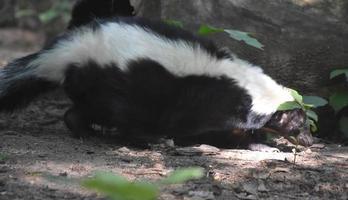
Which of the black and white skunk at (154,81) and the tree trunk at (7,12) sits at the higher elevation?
the black and white skunk at (154,81)

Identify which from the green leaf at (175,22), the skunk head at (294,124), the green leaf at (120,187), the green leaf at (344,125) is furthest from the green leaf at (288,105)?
the green leaf at (120,187)

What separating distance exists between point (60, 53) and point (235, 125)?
1.67m

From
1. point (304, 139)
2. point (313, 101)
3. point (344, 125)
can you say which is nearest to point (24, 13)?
point (344, 125)

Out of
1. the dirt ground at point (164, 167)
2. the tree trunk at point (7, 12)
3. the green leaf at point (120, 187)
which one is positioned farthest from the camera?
the tree trunk at point (7, 12)

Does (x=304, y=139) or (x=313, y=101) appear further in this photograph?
(x=304, y=139)

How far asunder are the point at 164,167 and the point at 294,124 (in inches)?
66.6

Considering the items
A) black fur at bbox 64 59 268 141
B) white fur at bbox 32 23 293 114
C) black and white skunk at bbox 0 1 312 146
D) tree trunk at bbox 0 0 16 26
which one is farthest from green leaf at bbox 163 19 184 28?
tree trunk at bbox 0 0 16 26

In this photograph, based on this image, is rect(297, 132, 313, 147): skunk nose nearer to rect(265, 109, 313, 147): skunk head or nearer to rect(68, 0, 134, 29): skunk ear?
rect(265, 109, 313, 147): skunk head

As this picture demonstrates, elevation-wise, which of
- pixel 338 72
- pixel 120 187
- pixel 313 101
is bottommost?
pixel 313 101

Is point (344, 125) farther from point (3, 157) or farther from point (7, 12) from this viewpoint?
point (7, 12)

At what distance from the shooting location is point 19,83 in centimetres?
580

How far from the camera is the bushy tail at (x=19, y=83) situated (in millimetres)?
5797

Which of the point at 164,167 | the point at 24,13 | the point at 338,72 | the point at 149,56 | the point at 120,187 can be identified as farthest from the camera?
the point at 24,13

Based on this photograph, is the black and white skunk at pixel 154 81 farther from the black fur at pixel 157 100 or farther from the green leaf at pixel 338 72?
the green leaf at pixel 338 72
